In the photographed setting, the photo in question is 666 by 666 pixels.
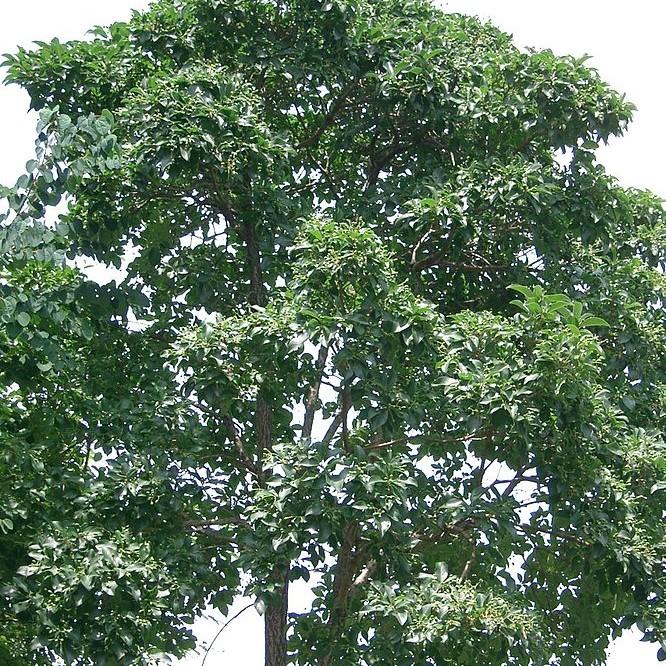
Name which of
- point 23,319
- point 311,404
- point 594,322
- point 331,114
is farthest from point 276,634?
point 331,114

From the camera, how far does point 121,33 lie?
12.4 meters

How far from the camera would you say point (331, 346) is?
390 inches

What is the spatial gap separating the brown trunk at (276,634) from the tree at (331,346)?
29 mm

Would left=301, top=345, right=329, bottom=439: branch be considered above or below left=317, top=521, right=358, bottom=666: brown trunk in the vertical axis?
above

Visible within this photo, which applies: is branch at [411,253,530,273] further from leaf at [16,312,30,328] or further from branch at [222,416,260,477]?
leaf at [16,312,30,328]

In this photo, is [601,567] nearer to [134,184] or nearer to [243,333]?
[243,333]

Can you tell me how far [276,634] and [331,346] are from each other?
124 inches

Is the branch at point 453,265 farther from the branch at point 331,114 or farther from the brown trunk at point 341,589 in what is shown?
the brown trunk at point 341,589

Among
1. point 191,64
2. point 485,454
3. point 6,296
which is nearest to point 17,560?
point 6,296

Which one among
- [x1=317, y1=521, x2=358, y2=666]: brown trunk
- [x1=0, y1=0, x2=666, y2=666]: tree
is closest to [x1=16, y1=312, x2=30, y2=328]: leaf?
[x1=0, y1=0, x2=666, y2=666]: tree

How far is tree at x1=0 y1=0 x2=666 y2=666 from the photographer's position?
9.86 metres

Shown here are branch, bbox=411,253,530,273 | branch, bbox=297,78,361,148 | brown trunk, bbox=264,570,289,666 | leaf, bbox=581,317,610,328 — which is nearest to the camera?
leaf, bbox=581,317,610,328

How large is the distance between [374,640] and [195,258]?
4.22 m

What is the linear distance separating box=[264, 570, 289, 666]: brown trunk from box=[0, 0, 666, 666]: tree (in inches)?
1.2
